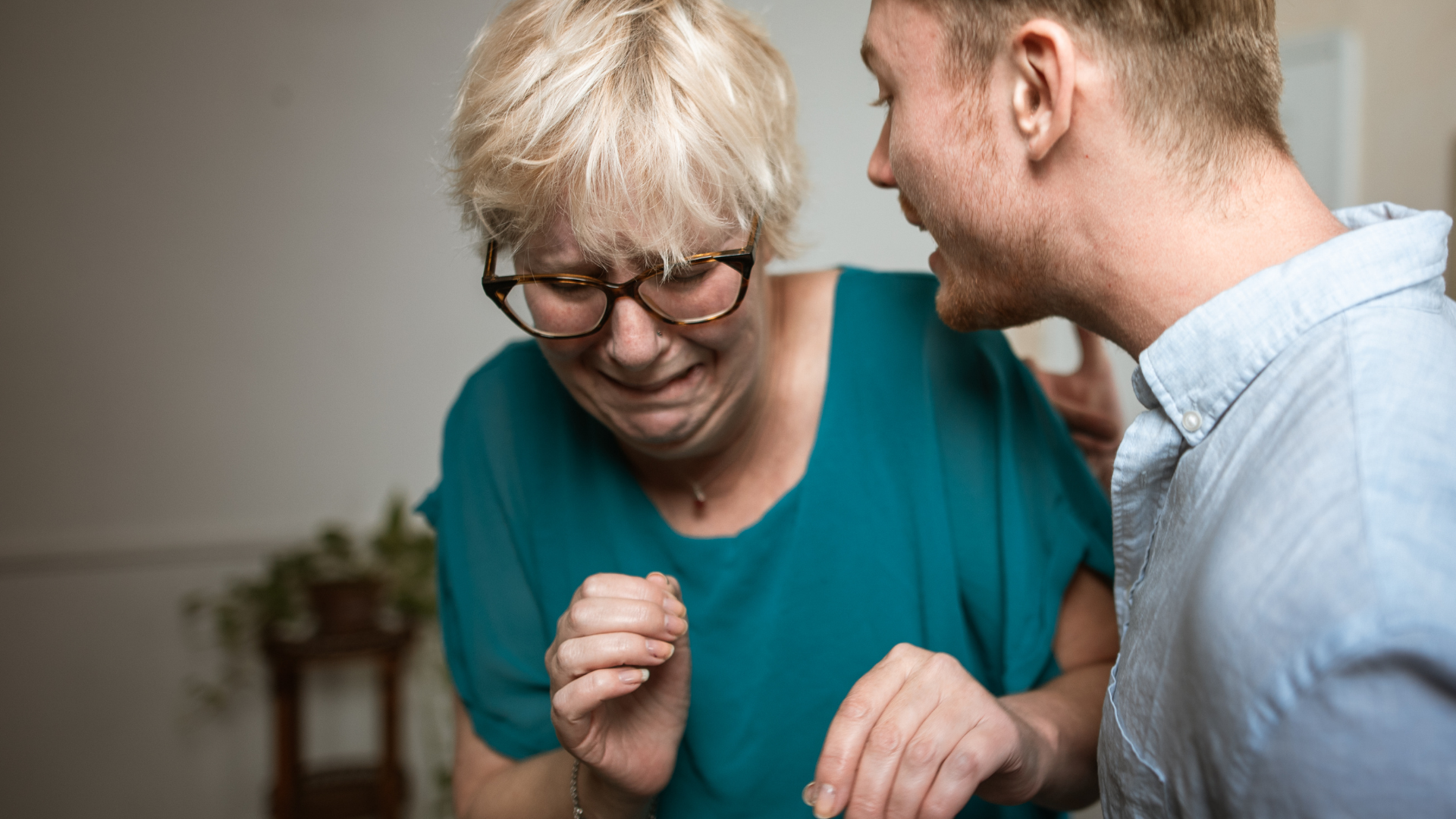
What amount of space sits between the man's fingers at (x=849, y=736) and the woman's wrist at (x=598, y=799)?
1.19ft

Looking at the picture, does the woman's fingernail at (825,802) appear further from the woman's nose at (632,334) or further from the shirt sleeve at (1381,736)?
the woman's nose at (632,334)

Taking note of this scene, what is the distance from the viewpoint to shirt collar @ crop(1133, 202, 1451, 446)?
0.68m

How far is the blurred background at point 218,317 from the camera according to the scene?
2609mm

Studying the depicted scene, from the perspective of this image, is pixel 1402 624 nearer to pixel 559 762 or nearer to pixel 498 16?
pixel 559 762

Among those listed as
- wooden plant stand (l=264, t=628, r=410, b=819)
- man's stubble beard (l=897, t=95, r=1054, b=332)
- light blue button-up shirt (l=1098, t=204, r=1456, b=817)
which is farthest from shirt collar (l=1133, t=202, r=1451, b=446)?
wooden plant stand (l=264, t=628, r=410, b=819)

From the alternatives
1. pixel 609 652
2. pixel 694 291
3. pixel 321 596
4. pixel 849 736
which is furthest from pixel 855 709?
pixel 321 596

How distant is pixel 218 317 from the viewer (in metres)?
2.73

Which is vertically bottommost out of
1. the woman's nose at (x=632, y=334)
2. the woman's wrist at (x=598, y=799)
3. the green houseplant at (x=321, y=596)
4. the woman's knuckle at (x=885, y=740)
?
the green houseplant at (x=321, y=596)

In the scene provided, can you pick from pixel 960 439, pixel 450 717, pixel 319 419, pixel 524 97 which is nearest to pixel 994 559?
pixel 960 439

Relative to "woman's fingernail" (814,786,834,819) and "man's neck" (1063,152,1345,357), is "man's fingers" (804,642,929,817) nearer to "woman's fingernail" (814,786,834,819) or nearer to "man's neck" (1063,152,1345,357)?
"woman's fingernail" (814,786,834,819)

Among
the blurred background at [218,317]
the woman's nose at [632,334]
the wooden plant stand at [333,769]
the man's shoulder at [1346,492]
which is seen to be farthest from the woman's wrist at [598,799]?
the blurred background at [218,317]

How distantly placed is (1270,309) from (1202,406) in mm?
93

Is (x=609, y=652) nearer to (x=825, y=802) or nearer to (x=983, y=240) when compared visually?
(x=825, y=802)

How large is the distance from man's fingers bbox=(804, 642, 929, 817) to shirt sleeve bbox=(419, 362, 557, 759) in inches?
21.7
